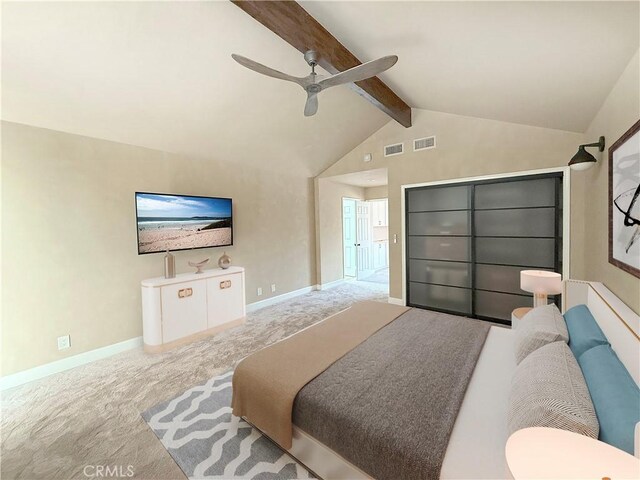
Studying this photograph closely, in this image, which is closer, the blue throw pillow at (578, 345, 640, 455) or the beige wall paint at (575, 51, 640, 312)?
the blue throw pillow at (578, 345, 640, 455)

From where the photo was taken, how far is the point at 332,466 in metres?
1.45

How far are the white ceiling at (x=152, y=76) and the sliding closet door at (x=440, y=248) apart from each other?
1919 mm

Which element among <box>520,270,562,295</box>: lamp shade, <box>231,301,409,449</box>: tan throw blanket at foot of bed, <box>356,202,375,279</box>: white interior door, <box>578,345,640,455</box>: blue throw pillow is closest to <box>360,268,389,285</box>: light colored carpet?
<box>356,202,375,279</box>: white interior door

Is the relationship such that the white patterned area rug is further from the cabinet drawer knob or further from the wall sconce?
the wall sconce

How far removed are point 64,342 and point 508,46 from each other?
184 inches

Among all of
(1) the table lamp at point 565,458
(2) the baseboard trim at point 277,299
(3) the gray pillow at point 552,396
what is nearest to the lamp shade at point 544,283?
(3) the gray pillow at point 552,396

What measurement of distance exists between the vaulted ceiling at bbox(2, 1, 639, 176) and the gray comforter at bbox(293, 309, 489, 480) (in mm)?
2033

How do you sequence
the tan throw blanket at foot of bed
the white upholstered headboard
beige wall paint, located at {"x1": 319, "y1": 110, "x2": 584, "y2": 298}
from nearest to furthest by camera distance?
the white upholstered headboard → the tan throw blanket at foot of bed → beige wall paint, located at {"x1": 319, "y1": 110, "x2": 584, "y2": 298}

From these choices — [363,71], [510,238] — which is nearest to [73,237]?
[363,71]

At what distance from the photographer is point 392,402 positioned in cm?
141

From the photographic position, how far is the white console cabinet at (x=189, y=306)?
10.2 ft

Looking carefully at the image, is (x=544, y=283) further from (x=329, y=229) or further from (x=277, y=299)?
(x=329, y=229)

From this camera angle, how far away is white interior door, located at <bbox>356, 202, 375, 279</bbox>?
7.18 metres

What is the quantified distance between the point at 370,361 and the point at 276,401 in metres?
0.64
